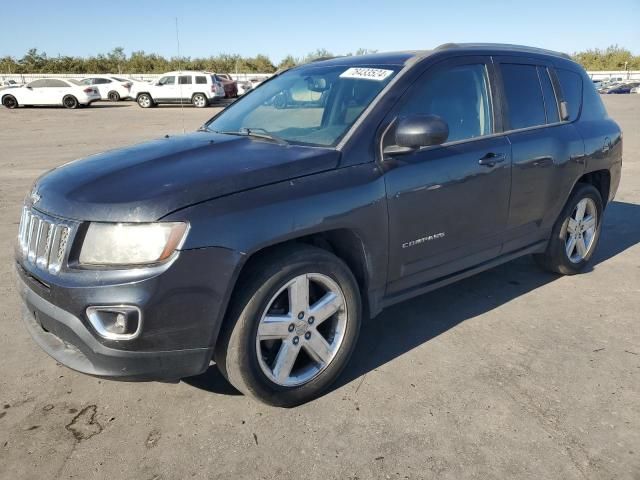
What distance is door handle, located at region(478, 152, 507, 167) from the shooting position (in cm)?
353

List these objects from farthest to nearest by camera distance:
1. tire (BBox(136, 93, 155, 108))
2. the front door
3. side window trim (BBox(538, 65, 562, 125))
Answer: tire (BBox(136, 93, 155, 108)), side window trim (BBox(538, 65, 562, 125)), the front door

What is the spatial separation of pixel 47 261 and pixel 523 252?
3330 millimetres

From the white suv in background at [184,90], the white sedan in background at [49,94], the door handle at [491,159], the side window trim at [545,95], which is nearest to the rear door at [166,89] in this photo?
the white suv in background at [184,90]

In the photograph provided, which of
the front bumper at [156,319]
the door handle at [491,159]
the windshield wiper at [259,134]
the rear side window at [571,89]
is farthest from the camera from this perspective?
the rear side window at [571,89]

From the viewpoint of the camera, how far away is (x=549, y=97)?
429 centimetres

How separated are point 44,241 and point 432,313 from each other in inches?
105

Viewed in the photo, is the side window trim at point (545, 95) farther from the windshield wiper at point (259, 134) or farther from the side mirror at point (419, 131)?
the windshield wiper at point (259, 134)

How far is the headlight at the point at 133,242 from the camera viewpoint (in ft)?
7.64

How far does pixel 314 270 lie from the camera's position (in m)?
2.76

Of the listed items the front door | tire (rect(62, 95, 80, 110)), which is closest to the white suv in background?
tire (rect(62, 95, 80, 110))

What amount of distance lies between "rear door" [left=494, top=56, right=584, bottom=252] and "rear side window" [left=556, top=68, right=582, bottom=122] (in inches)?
5.5

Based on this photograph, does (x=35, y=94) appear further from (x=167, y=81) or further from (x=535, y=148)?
(x=535, y=148)

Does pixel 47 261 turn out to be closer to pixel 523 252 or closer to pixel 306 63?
pixel 306 63

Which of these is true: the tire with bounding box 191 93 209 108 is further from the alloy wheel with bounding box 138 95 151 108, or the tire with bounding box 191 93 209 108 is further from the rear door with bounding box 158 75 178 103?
the alloy wheel with bounding box 138 95 151 108
